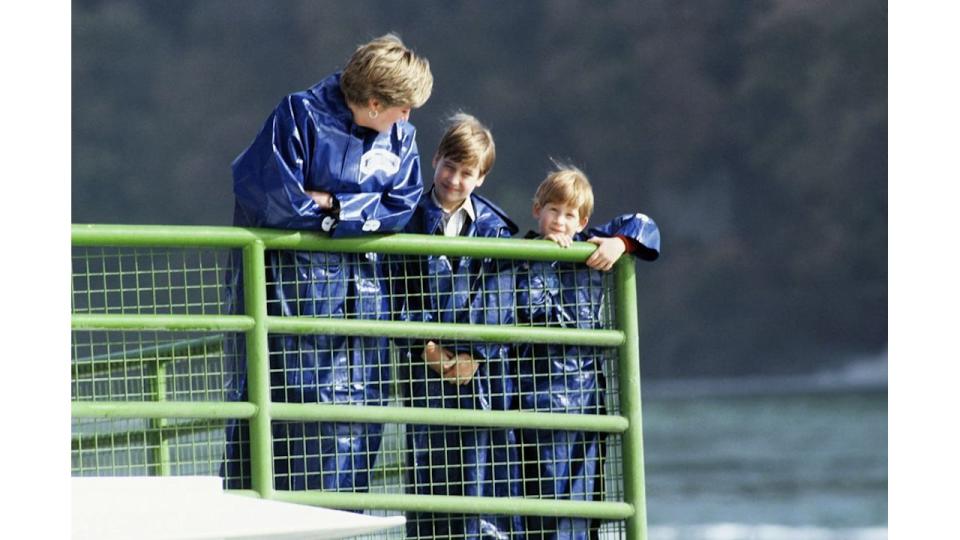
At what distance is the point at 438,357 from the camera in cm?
498

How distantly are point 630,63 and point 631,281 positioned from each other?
Result: 78.6 feet

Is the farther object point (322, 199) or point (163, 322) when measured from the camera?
point (322, 199)

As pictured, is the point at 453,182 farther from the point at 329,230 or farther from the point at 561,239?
the point at 329,230

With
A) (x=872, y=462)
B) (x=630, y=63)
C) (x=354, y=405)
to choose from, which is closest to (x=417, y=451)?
(x=354, y=405)

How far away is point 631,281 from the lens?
201 inches

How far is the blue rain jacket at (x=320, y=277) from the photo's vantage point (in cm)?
477

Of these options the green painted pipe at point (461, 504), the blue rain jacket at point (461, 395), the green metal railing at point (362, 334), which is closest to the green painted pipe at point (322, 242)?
the green metal railing at point (362, 334)

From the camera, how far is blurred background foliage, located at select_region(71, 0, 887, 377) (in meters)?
26.9

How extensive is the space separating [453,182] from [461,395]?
0.79m

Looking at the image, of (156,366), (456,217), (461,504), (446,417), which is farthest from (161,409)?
(156,366)

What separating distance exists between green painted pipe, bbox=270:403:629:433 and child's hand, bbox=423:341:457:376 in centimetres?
17

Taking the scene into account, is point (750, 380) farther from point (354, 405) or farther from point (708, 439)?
point (354, 405)

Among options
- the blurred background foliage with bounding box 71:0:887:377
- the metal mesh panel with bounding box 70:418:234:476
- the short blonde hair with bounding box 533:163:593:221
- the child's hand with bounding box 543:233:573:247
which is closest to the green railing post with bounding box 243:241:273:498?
the metal mesh panel with bounding box 70:418:234:476

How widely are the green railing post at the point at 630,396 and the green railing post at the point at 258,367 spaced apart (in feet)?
4.14
